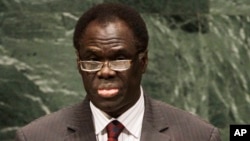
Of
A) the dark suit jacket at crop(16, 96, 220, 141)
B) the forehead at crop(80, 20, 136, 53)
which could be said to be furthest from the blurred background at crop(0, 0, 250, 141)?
the forehead at crop(80, 20, 136, 53)

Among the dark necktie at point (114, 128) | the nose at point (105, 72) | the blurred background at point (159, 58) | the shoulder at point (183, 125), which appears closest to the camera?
the nose at point (105, 72)

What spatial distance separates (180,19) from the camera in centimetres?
452

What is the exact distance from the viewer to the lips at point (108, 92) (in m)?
2.52

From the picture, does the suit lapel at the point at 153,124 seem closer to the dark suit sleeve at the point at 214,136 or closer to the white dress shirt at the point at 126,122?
the white dress shirt at the point at 126,122

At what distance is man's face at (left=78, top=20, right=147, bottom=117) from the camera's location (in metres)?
2.52

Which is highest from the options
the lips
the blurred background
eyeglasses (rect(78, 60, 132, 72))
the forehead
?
the forehead

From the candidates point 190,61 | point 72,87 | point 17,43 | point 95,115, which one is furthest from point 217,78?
point 95,115

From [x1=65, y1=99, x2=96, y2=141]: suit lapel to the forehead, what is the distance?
30 cm

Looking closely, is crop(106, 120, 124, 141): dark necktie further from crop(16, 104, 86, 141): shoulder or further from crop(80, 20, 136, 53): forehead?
crop(80, 20, 136, 53): forehead

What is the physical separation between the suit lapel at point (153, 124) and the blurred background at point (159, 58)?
1703mm

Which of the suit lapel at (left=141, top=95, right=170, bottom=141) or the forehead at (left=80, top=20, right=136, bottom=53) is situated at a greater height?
the forehead at (left=80, top=20, right=136, bottom=53)

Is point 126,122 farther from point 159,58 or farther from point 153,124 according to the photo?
point 159,58

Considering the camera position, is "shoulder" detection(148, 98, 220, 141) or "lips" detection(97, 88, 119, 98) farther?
"shoulder" detection(148, 98, 220, 141)

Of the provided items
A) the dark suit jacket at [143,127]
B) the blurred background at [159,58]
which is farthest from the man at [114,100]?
the blurred background at [159,58]
